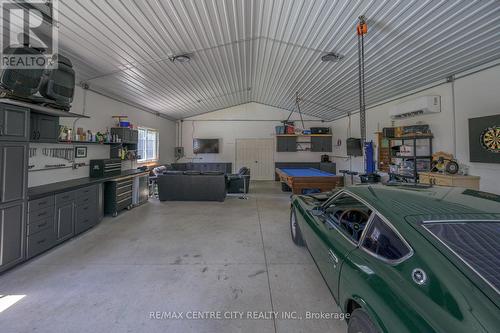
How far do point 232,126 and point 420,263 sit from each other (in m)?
9.35

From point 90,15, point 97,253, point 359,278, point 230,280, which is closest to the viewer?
point 359,278

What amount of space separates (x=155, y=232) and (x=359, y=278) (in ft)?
10.9

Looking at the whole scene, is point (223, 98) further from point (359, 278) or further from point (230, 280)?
point (359, 278)

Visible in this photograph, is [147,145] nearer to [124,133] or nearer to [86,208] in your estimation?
[124,133]

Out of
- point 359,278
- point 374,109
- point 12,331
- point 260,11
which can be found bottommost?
point 12,331

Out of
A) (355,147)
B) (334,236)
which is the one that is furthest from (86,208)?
(355,147)

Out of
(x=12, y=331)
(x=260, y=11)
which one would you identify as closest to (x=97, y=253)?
(x=12, y=331)

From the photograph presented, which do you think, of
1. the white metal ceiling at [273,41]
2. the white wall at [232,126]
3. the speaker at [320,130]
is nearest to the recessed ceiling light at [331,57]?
the white metal ceiling at [273,41]

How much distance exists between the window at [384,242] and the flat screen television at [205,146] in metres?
8.61

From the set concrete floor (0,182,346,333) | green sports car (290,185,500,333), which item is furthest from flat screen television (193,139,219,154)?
green sports car (290,185,500,333)

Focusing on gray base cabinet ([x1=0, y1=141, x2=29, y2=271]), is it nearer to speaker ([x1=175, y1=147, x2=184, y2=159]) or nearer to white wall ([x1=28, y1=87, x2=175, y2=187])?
white wall ([x1=28, y1=87, x2=175, y2=187])

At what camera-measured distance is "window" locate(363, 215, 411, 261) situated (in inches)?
42.5

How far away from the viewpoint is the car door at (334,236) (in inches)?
57.0

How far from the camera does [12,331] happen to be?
1.60 meters
